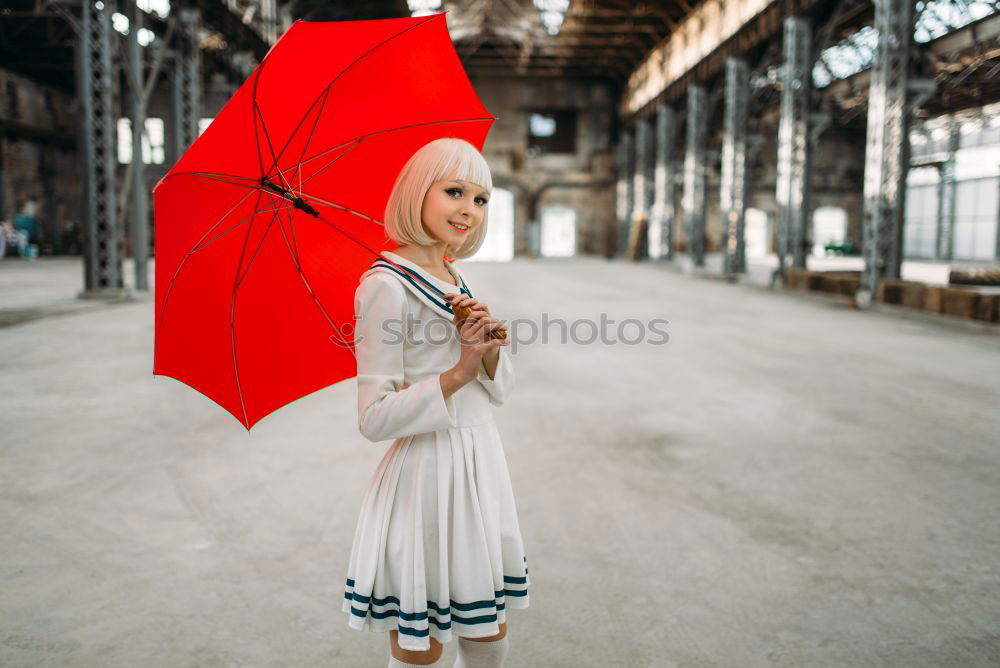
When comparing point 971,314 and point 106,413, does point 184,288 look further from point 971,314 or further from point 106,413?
point 971,314

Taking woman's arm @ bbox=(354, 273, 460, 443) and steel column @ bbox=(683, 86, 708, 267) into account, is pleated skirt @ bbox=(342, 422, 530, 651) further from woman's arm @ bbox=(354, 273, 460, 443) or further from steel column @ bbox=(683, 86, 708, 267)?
steel column @ bbox=(683, 86, 708, 267)

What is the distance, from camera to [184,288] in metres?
1.84

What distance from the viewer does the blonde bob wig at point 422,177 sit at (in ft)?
5.53

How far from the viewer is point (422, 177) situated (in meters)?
1.69

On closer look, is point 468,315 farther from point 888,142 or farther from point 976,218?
point 976,218

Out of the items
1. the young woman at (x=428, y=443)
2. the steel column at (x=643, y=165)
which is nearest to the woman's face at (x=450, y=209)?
the young woman at (x=428, y=443)

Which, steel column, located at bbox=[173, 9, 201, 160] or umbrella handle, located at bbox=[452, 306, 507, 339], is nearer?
umbrella handle, located at bbox=[452, 306, 507, 339]

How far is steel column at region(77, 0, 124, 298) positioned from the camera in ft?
43.7

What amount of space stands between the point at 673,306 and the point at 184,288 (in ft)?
43.6

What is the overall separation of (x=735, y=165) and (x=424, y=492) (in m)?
21.9

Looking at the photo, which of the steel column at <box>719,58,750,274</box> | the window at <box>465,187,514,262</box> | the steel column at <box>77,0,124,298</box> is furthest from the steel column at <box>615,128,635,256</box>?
the steel column at <box>77,0,124,298</box>

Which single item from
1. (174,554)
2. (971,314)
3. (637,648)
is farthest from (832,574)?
(971,314)

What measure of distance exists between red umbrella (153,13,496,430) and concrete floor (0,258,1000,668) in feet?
A: 3.91

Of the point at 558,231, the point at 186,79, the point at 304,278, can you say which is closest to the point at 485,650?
the point at 304,278
